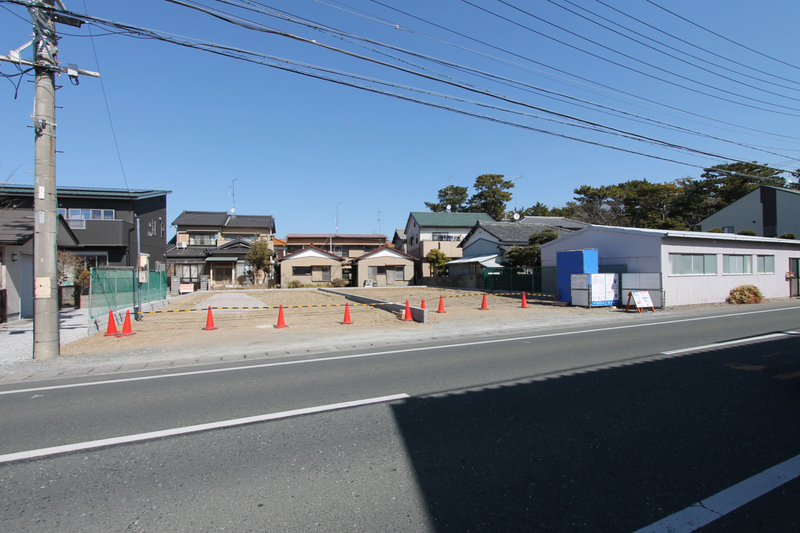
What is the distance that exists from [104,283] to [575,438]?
1481 cm

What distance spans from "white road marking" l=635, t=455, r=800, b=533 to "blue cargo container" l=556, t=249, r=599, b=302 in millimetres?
16887

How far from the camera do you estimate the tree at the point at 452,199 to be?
7044 cm

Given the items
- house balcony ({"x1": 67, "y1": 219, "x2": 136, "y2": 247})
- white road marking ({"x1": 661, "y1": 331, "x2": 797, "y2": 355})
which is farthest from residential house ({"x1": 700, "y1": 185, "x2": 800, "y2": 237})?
house balcony ({"x1": 67, "y1": 219, "x2": 136, "y2": 247})

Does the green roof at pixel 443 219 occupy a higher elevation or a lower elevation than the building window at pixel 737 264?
higher

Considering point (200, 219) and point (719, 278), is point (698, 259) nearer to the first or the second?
point (719, 278)

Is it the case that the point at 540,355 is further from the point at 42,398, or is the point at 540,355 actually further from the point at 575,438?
the point at 42,398

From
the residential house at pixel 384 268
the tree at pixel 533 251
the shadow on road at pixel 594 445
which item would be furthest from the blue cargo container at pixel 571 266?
the residential house at pixel 384 268

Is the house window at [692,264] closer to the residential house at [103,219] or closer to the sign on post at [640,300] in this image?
the sign on post at [640,300]

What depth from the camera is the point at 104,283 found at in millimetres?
13844

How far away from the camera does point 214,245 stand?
49656 millimetres

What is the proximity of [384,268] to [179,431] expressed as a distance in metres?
41.8

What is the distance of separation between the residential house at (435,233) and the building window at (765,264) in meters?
28.5

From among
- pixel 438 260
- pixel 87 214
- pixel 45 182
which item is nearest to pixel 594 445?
pixel 45 182

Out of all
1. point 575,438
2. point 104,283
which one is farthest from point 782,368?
point 104,283
